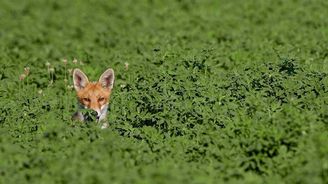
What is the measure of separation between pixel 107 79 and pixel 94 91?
1.61ft

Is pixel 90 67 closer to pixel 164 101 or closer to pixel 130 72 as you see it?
pixel 130 72

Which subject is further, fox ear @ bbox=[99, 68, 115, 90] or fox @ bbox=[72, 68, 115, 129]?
fox ear @ bbox=[99, 68, 115, 90]

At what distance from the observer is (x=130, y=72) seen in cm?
1523

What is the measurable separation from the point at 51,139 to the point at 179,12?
13.9 meters

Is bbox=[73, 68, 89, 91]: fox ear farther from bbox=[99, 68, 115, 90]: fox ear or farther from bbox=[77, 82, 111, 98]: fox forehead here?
bbox=[99, 68, 115, 90]: fox ear

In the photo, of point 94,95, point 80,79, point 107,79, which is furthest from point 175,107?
point 80,79

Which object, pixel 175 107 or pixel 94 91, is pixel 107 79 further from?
pixel 175 107

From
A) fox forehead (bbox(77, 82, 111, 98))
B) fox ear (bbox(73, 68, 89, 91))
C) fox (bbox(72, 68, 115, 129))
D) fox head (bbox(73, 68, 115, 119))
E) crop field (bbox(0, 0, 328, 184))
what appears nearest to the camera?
crop field (bbox(0, 0, 328, 184))

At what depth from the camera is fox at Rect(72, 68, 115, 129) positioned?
1222 cm

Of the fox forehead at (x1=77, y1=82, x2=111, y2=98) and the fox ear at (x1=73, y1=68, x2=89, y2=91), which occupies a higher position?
the fox ear at (x1=73, y1=68, x2=89, y2=91)

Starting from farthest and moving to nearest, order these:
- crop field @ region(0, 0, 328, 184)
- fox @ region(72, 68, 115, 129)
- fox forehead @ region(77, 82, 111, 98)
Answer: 1. fox forehead @ region(77, 82, 111, 98)
2. fox @ region(72, 68, 115, 129)
3. crop field @ region(0, 0, 328, 184)

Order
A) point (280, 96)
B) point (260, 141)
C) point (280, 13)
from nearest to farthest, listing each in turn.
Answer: point (260, 141)
point (280, 96)
point (280, 13)

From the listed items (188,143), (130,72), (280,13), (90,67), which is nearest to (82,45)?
(90,67)

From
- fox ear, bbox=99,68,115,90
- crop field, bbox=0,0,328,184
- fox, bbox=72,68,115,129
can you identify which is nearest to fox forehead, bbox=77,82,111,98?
fox, bbox=72,68,115,129
